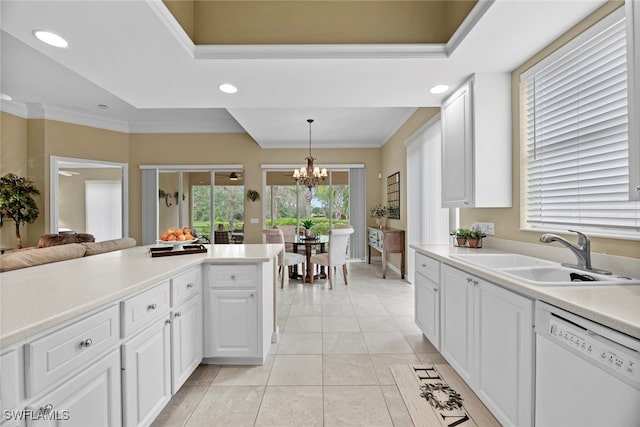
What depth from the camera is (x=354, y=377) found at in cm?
214

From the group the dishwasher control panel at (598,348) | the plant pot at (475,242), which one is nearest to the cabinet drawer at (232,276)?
the dishwasher control panel at (598,348)

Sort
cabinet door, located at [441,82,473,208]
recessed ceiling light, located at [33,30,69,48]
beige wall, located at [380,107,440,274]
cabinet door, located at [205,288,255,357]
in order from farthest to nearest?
1. beige wall, located at [380,107,440,274]
2. cabinet door, located at [441,82,473,208]
3. cabinet door, located at [205,288,255,357]
4. recessed ceiling light, located at [33,30,69,48]

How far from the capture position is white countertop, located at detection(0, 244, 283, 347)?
0.92 meters

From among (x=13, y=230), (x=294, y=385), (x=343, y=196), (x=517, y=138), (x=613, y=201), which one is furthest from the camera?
(x=343, y=196)

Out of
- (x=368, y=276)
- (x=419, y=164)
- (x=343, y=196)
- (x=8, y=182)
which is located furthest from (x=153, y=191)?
(x=419, y=164)

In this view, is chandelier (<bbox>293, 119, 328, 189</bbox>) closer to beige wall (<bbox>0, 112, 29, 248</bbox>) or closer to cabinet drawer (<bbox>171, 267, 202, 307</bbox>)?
cabinet drawer (<bbox>171, 267, 202, 307</bbox>)

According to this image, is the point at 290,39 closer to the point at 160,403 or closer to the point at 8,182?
the point at 160,403

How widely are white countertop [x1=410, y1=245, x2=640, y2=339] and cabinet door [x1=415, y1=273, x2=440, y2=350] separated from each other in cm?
86

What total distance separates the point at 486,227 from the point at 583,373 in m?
1.76

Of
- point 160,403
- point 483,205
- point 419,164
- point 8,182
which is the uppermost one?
point 419,164

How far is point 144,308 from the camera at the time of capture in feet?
4.77

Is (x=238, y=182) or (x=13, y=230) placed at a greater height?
(x=238, y=182)

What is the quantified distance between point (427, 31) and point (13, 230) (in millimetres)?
6551

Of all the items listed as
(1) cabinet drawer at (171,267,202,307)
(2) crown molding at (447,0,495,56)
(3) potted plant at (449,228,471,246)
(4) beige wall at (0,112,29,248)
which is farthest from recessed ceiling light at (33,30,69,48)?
(4) beige wall at (0,112,29,248)
